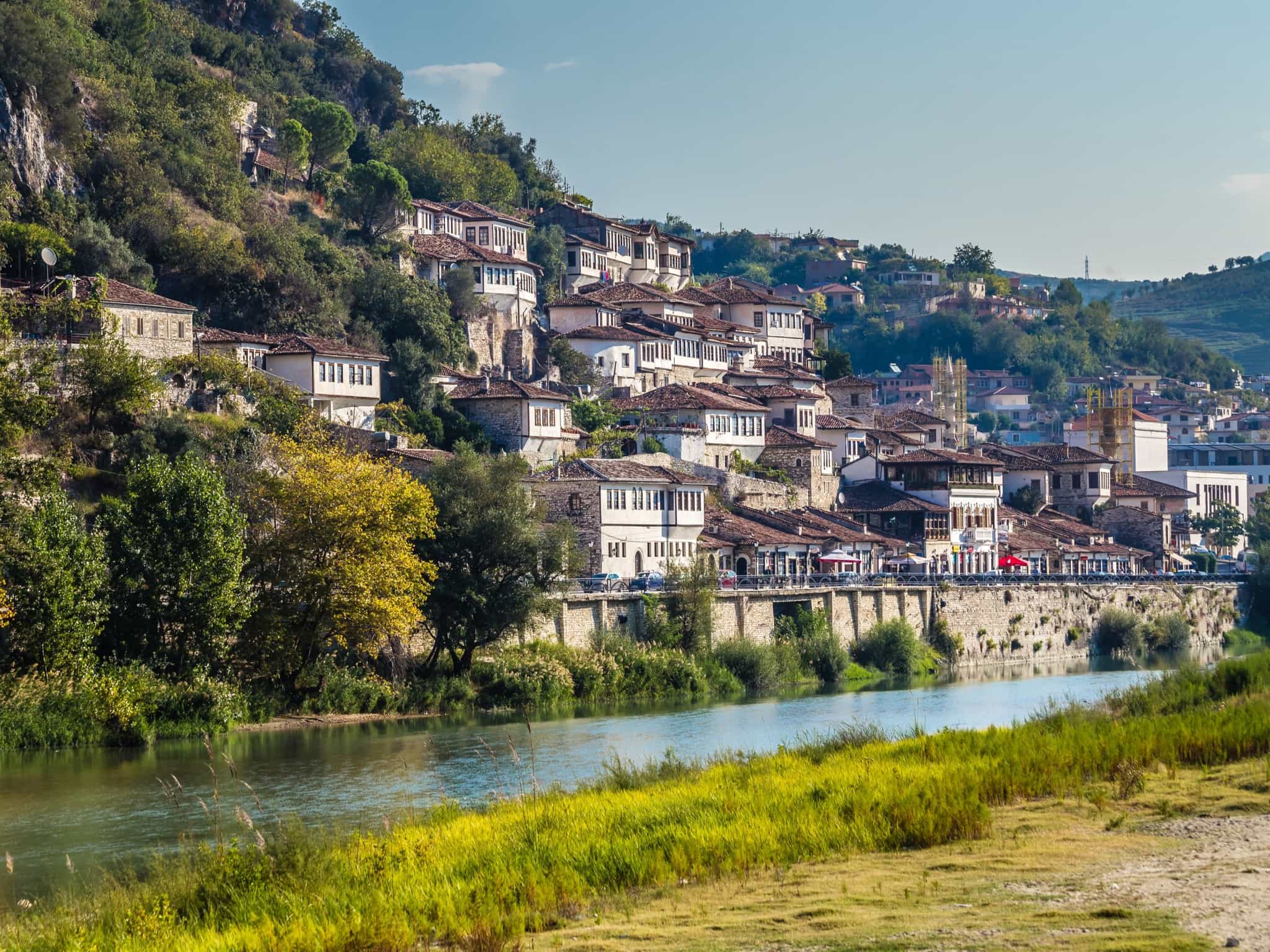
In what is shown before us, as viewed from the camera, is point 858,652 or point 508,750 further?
point 858,652

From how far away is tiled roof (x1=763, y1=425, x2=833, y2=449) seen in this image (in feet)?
276

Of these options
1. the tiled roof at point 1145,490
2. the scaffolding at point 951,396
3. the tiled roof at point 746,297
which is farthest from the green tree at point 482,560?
the scaffolding at point 951,396

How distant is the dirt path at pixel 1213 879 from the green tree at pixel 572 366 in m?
67.0

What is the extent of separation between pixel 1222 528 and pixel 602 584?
62984 mm

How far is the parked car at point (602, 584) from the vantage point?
191ft

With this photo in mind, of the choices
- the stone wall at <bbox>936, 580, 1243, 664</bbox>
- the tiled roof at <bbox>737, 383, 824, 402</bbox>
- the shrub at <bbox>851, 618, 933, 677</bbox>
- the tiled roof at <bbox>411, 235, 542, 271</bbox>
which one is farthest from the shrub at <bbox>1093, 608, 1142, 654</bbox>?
the tiled roof at <bbox>411, 235, 542, 271</bbox>

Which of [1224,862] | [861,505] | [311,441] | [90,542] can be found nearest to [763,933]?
[1224,862]

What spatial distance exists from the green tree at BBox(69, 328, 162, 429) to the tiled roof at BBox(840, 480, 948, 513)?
1527 inches

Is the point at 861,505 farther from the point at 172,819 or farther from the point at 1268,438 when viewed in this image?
the point at 1268,438

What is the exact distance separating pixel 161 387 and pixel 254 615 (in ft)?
51.7

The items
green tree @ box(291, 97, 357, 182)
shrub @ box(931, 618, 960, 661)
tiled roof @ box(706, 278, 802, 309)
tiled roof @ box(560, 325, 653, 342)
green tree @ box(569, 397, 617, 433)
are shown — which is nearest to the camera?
shrub @ box(931, 618, 960, 661)

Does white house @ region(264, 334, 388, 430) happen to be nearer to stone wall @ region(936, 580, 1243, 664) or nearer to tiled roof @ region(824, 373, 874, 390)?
stone wall @ region(936, 580, 1243, 664)

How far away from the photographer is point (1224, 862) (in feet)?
57.5

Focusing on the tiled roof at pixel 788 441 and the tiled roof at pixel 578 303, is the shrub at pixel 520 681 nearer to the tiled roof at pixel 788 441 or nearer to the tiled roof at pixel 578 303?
the tiled roof at pixel 788 441
